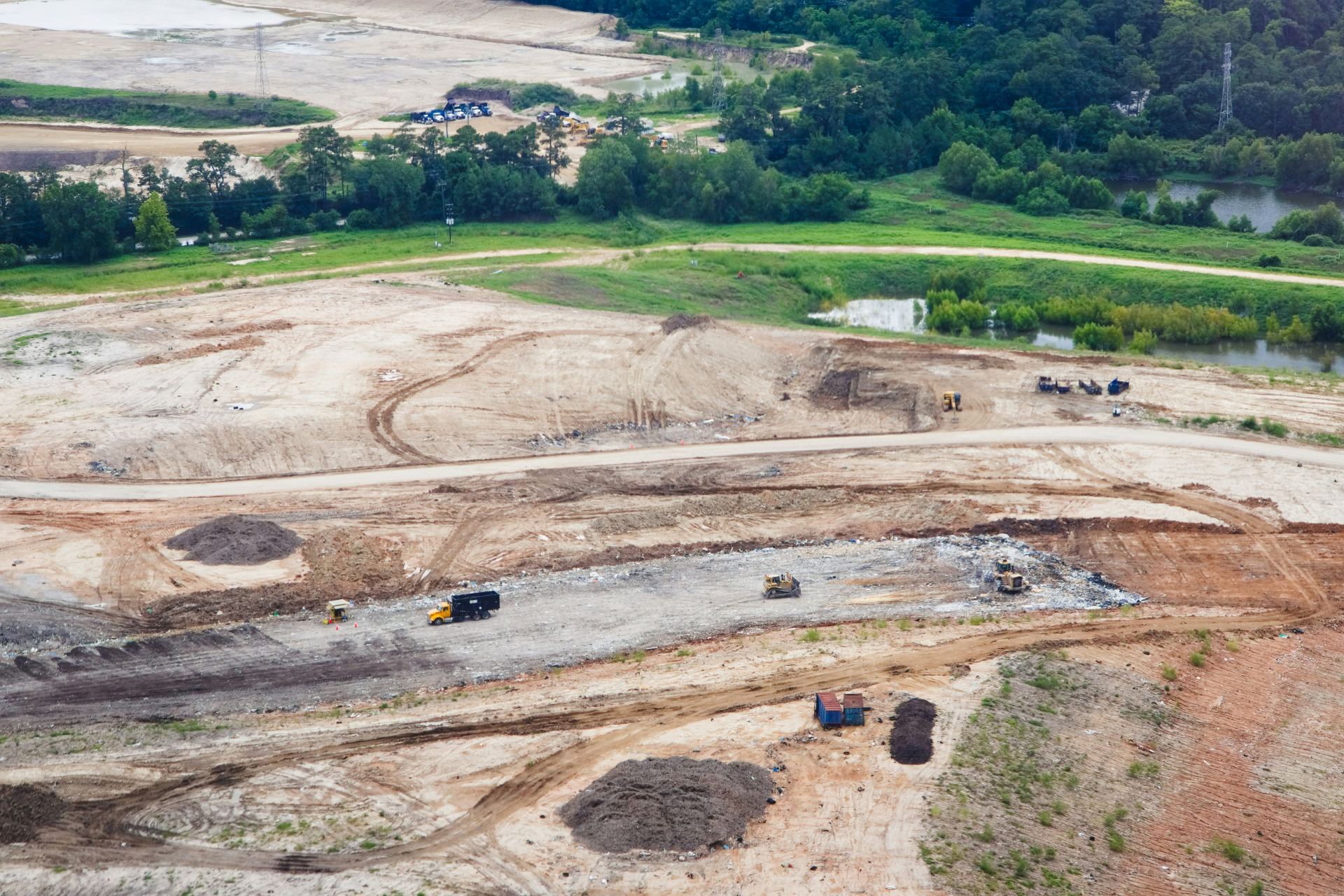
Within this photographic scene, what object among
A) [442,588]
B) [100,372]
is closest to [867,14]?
[100,372]

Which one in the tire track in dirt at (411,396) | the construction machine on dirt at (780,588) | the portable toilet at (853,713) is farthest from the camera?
the tire track in dirt at (411,396)

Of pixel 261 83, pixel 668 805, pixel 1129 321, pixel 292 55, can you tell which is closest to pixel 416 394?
pixel 668 805

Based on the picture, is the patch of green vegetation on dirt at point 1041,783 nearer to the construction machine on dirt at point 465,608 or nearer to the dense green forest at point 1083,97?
the construction machine on dirt at point 465,608

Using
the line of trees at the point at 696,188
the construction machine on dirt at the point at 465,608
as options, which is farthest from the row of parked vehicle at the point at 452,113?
the construction machine on dirt at the point at 465,608

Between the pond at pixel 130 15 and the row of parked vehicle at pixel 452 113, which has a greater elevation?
the pond at pixel 130 15

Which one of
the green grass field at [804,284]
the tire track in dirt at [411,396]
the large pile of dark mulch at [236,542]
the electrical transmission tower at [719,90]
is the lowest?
the large pile of dark mulch at [236,542]

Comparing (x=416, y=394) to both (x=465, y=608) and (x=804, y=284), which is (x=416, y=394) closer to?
(x=465, y=608)

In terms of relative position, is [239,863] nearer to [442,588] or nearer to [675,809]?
[675,809]
